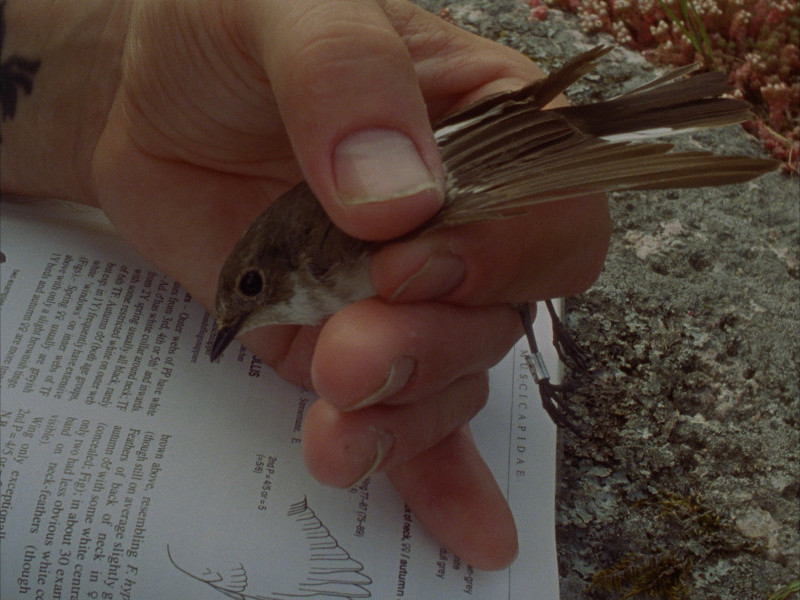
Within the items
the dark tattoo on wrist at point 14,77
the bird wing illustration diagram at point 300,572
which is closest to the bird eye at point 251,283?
the bird wing illustration diagram at point 300,572

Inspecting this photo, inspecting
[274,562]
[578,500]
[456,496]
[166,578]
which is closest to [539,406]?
[578,500]

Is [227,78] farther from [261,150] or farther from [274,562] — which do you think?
[274,562]

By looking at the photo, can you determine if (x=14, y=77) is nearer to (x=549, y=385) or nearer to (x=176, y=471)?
(x=176, y=471)

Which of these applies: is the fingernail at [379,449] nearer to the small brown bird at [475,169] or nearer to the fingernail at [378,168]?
the small brown bird at [475,169]

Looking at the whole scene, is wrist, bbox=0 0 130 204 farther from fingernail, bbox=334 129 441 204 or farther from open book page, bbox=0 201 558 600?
fingernail, bbox=334 129 441 204

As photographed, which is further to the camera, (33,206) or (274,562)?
(33,206)
